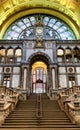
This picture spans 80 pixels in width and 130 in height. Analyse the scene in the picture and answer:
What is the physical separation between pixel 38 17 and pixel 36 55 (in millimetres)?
9391

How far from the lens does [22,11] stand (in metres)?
30.6

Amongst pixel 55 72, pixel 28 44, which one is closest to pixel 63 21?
pixel 28 44

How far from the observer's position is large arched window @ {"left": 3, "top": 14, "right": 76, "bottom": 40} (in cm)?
2930

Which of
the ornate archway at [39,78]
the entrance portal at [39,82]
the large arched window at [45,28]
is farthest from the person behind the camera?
the entrance portal at [39,82]

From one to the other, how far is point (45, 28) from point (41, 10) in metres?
4.05

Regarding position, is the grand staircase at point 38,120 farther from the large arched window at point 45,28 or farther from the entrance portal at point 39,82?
the large arched window at point 45,28

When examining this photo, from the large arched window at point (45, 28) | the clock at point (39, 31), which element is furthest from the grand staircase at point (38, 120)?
the large arched window at point (45, 28)

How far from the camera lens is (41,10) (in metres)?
31.0

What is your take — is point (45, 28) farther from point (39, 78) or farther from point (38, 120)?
point (38, 120)

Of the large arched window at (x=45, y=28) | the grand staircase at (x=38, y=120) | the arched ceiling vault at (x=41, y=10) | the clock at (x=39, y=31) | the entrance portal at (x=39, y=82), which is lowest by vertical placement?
the grand staircase at (x=38, y=120)

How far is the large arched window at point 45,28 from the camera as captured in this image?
29.3m

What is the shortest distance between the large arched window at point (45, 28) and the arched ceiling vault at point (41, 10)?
27.2 inches

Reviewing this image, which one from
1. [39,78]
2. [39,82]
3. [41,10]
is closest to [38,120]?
[39,82]

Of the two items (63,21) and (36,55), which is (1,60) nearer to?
(36,55)
